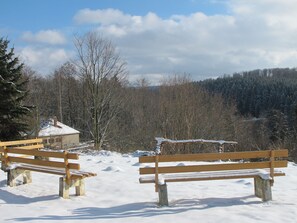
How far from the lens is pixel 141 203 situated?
861 centimetres

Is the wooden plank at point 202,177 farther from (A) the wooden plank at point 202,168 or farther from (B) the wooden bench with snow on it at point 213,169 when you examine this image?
(A) the wooden plank at point 202,168

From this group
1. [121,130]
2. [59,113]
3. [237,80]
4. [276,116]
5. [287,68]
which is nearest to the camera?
[121,130]

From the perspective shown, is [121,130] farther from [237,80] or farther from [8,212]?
[237,80]

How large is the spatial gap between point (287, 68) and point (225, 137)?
13911 cm

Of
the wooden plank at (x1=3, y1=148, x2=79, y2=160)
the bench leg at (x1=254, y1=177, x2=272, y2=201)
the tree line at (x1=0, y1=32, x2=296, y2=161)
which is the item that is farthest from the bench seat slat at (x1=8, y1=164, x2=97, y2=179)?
the tree line at (x1=0, y1=32, x2=296, y2=161)

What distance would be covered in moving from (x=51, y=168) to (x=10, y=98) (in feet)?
57.1

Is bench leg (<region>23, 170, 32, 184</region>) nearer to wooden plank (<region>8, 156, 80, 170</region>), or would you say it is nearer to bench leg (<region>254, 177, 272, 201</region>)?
wooden plank (<region>8, 156, 80, 170</region>)

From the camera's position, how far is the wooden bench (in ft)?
30.0

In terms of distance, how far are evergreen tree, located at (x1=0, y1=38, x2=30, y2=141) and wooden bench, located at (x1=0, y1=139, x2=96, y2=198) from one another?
15.7 metres

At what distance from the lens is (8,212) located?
7.98 m

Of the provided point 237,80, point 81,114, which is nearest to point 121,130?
point 81,114

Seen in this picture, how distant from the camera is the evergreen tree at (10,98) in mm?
26141

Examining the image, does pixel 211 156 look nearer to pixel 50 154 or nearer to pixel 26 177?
pixel 50 154

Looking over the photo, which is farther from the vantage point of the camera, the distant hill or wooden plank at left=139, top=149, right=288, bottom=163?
the distant hill
